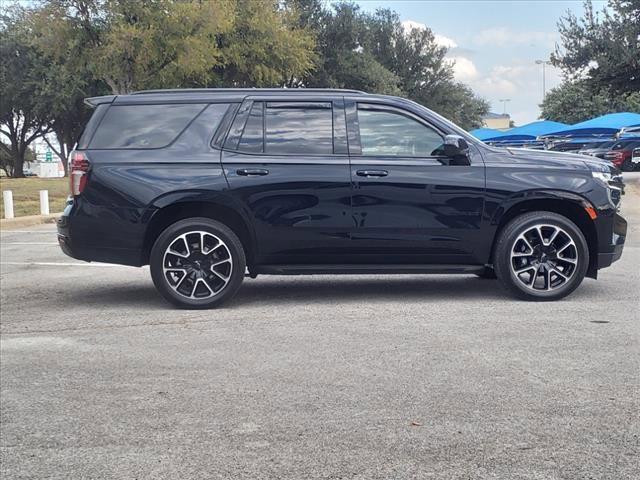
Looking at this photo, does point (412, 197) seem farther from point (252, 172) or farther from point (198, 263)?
point (198, 263)

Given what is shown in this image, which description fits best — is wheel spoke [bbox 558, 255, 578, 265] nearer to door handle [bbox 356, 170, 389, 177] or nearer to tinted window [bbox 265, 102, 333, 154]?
door handle [bbox 356, 170, 389, 177]

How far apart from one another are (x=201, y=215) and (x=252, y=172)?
0.64 m

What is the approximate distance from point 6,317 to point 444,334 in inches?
156

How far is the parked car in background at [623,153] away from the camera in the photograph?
110ft

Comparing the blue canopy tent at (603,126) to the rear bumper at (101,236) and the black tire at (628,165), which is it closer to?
the black tire at (628,165)

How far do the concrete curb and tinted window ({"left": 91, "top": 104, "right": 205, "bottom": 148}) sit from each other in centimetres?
1129

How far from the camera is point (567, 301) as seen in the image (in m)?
6.66

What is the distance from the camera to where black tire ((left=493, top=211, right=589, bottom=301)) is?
6531 millimetres

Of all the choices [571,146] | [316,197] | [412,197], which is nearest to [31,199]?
[316,197]

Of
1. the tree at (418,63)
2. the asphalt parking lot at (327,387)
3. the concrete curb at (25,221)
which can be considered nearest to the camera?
the asphalt parking lot at (327,387)

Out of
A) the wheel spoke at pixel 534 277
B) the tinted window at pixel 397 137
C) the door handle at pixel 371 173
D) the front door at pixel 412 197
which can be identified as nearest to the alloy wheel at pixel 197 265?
the front door at pixel 412 197

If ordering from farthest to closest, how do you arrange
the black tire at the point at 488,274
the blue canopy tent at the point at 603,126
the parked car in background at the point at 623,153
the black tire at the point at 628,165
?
1. the black tire at the point at 628,165
2. the parked car in background at the point at 623,153
3. the blue canopy tent at the point at 603,126
4. the black tire at the point at 488,274

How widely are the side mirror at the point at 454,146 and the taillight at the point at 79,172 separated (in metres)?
3.20

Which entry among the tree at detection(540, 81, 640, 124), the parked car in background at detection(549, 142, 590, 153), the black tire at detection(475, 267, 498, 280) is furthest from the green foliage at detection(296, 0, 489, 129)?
the black tire at detection(475, 267, 498, 280)
